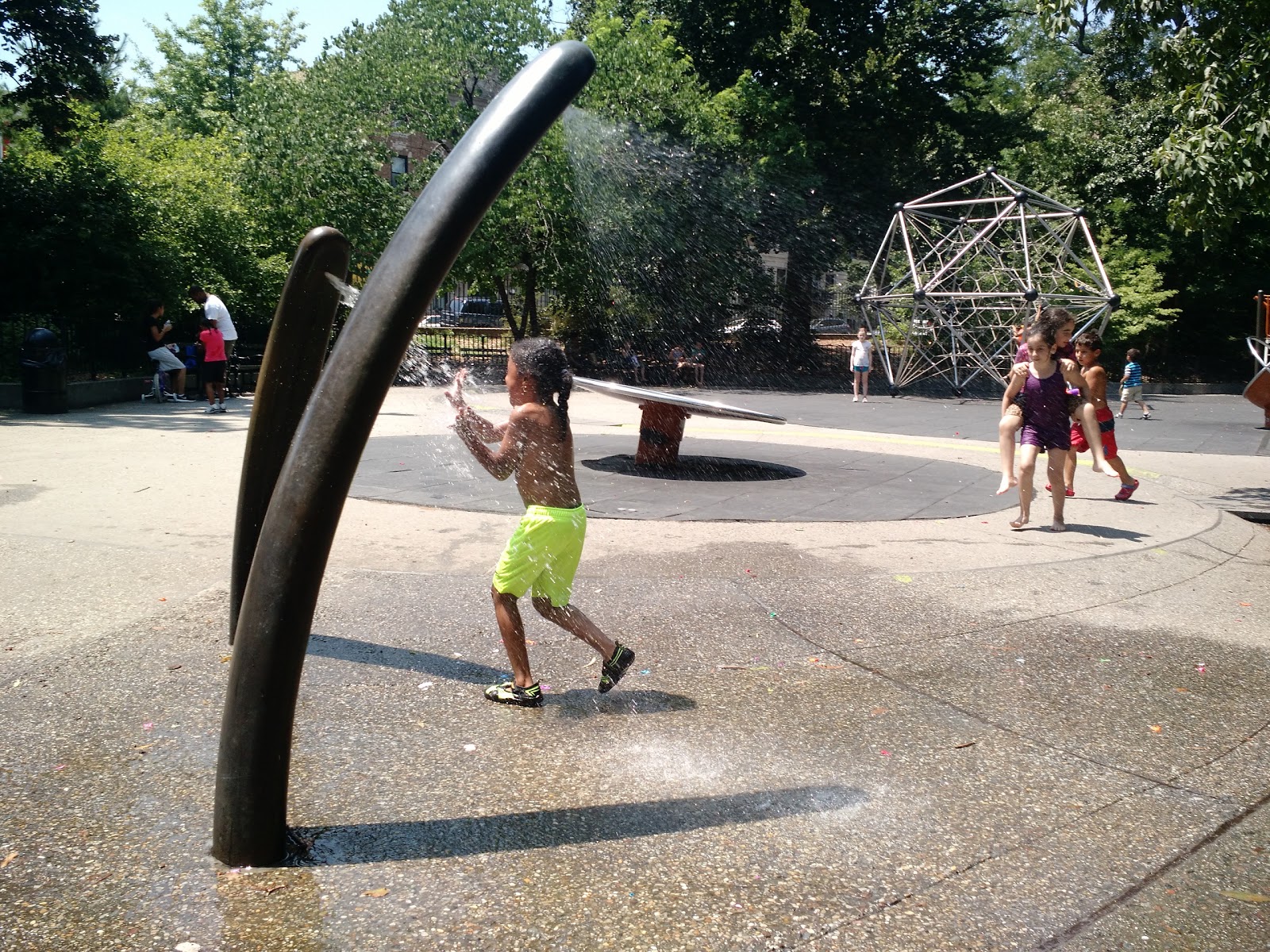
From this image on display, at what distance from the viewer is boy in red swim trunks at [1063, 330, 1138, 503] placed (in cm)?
1021

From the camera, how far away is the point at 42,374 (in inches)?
579

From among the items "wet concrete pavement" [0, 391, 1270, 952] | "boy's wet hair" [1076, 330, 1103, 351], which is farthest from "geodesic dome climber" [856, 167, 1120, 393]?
"wet concrete pavement" [0, 391, 1270, 952]

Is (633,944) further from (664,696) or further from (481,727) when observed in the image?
(664,696)

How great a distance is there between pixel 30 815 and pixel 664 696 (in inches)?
94.5

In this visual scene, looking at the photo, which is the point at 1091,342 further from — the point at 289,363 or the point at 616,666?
the point at 289,363

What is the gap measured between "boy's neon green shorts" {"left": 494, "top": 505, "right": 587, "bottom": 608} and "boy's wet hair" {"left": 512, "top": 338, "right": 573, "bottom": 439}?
0.38 metres

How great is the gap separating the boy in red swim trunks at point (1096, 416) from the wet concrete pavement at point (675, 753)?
2.49 metres

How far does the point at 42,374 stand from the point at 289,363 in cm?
1260

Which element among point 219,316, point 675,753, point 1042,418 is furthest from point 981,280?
point 675,753

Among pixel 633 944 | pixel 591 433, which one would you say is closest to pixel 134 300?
pixel 591 433

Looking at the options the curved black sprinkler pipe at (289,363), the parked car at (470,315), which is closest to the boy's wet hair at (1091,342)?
the curved black sprinkler pipe at (289,363)

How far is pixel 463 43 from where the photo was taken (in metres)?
26.5

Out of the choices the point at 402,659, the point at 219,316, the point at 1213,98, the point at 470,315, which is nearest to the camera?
the point at 402,659

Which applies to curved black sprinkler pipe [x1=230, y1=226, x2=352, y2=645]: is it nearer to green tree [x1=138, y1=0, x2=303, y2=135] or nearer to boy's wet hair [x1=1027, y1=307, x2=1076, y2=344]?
boy's wet hair [x1=1027, y1=307, x2=1076, y2=344]
